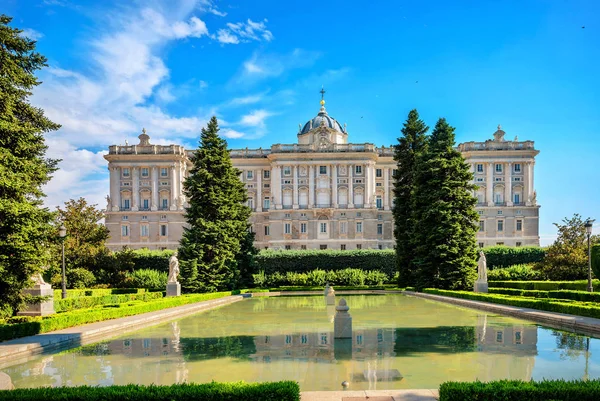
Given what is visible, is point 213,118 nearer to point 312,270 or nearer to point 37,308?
point 312,270

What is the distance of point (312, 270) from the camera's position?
124ft

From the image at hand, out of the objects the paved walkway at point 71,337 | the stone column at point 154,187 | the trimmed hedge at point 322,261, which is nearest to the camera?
the paved walkway at point 71,337

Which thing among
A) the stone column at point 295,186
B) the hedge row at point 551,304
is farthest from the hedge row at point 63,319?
the stone column at point 295,186

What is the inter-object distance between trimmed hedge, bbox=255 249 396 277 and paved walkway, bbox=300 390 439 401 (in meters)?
31.4

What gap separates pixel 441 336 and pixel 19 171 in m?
12.6

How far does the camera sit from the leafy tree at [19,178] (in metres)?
12.4

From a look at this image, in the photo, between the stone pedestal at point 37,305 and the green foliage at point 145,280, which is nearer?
the stone pedestal at point 37,305

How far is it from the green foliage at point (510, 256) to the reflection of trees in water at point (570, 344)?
2919 cm

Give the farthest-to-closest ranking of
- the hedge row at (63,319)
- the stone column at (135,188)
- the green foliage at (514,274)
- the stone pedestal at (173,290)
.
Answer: the stone column at (135,188) < the green foliage at (514,274) < the stone pedestal at (173,290) < the hedge row at (63,319)

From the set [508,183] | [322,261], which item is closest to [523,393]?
[322,261]

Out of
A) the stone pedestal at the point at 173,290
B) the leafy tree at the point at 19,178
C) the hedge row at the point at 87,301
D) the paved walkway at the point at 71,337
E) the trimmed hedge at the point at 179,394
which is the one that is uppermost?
the leafy tree at the point at 19,178

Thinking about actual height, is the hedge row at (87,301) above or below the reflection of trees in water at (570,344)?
below

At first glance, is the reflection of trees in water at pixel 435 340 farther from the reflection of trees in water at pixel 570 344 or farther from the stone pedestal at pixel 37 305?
the stone pedestal at pixel 37 305

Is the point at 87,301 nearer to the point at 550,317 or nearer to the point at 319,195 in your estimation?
the point at 550,317
